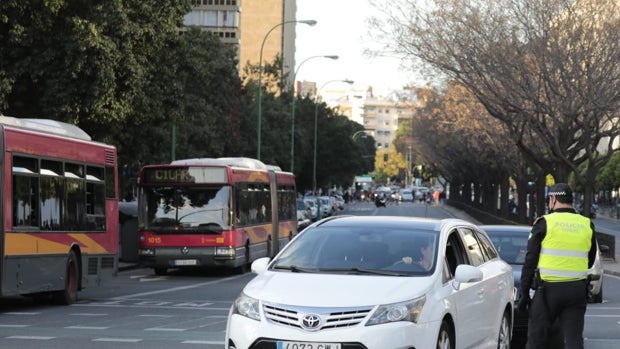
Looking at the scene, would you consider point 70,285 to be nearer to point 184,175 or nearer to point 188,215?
point 188,215

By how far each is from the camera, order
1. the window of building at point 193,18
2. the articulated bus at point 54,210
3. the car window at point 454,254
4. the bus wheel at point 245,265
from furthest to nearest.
Result: 1. the window of building at point 193,18
2. the bus wheel at point 245,265
3. the articulated bus at point 54,210
4. the car window at point 454,254

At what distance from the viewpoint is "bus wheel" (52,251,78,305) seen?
2016 centimetres

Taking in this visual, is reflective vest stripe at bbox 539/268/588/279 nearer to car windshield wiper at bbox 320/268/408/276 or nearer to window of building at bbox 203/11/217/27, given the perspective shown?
car windshield wiper at bbox 320/268/408/276

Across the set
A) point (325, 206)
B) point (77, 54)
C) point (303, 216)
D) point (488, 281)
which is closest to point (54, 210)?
point (77, 54)

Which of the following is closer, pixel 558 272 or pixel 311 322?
pixel 311 322

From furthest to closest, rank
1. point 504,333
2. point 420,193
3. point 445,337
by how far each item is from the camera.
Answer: point 420,193 < point 504,333 < point 445,337

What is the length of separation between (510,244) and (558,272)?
22.5 feet

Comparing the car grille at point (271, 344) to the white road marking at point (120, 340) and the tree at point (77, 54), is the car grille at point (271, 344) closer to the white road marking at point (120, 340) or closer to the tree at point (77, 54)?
the white road marking at point (120, 340)

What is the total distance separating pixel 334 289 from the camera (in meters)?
9.23

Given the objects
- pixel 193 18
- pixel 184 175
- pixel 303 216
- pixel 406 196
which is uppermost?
pixel 193 18

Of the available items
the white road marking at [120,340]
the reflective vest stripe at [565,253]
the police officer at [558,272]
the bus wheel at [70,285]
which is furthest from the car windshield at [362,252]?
the bus wheel at [70,285]

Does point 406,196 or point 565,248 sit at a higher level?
point 565,248

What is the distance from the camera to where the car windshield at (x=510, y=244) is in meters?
16.7

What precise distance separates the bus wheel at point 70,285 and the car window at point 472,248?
1014 centimetres
